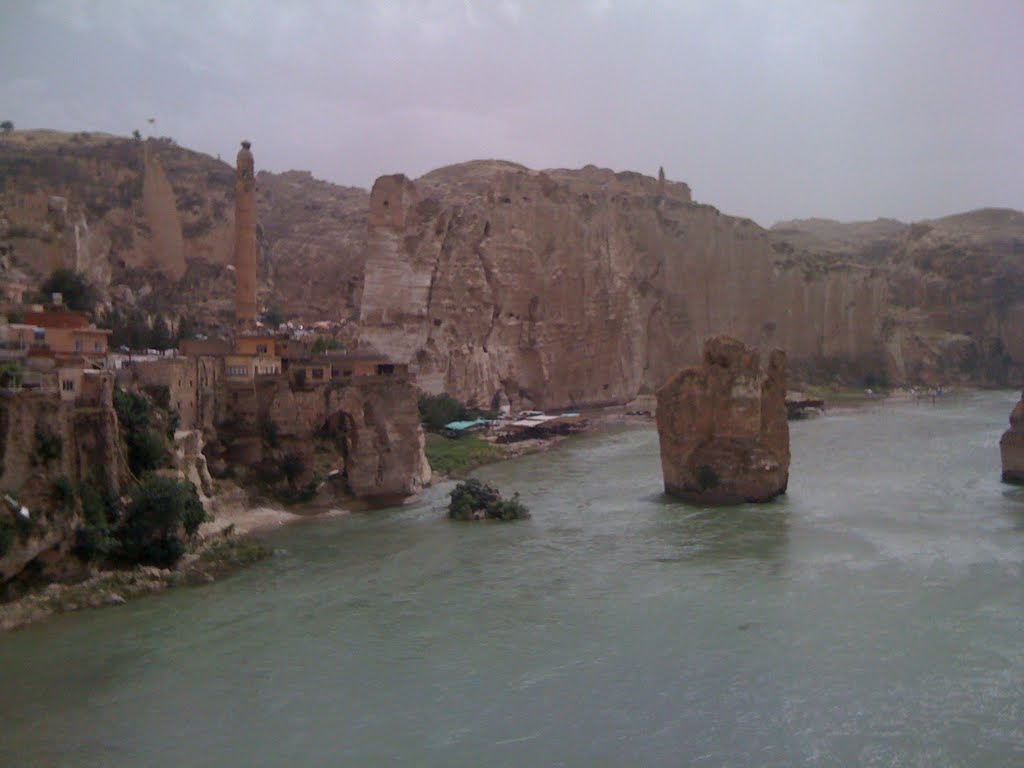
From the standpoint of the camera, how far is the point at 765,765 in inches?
468

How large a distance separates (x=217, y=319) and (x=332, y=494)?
1829 centimetres

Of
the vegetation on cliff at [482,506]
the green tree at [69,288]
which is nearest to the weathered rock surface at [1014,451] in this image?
the vegetation on cliff at [482,506]

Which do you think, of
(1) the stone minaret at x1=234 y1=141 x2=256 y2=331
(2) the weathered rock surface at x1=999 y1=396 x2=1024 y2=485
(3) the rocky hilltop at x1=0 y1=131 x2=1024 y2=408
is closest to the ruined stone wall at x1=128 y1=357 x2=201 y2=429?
(3) the rocky hilltop at x1=0 y1=131 x2=1024 y2=408

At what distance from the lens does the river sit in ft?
41.1

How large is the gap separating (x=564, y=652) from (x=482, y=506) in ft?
33.0

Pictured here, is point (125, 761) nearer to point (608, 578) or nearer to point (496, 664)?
point (496, 664)

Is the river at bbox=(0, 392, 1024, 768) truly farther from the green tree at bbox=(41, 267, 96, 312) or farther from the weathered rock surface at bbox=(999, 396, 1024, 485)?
the green tree at bbox=(41, 267, 96, 312)

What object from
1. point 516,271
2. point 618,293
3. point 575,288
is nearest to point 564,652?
point 516,271

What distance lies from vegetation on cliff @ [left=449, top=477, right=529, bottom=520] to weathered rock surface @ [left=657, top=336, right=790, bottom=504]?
13.8 feet

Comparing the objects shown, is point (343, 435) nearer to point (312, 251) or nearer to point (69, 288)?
point (69, 288)

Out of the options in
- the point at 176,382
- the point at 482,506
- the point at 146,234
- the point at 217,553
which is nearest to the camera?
the point at 217,553

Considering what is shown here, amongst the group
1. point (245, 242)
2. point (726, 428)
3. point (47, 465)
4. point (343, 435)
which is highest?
point (245, 242)

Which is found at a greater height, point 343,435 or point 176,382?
point 176,382

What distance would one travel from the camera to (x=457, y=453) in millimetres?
36219
